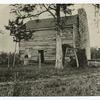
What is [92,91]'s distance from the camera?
2.68m

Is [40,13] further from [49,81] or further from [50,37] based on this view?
[49,81]

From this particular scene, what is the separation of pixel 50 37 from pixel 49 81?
40 centimetres

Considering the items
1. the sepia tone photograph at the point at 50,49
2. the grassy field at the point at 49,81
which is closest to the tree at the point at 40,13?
the sepia tone photograph at the point at 50,49

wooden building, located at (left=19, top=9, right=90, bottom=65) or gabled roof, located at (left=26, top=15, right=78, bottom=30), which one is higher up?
gabled roof, located at (left=26, top=15, right=78, bottom=30)

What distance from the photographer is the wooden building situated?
2.71m

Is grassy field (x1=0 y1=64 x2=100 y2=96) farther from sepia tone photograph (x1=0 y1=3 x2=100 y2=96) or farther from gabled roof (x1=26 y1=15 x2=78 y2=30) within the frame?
gabled roof (x1=26 y1=15 x2=78 y2=30)

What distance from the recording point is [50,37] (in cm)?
274

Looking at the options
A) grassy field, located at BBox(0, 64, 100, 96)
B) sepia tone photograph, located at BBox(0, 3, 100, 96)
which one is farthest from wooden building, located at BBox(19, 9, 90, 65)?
grassy field, located at BBox(0, 64, 100, 96)

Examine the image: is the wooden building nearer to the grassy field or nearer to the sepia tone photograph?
the sepia tone photograph

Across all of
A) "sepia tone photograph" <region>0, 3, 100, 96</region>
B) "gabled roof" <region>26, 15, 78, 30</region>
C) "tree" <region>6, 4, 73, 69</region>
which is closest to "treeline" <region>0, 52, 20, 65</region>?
"sepia tone photograph" <region>0, 3, 100, 96</region>

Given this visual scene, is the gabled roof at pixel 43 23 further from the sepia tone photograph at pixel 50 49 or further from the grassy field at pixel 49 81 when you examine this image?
the grassy field at pixel 49 81

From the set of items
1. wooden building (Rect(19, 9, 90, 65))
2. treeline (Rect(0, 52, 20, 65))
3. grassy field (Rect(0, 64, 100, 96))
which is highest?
wooden building (Rect(19, 9, 90, 65))

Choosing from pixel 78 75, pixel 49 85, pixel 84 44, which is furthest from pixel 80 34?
pixel 49 85

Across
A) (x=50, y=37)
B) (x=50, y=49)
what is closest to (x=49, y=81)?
(x=50, y=49)
